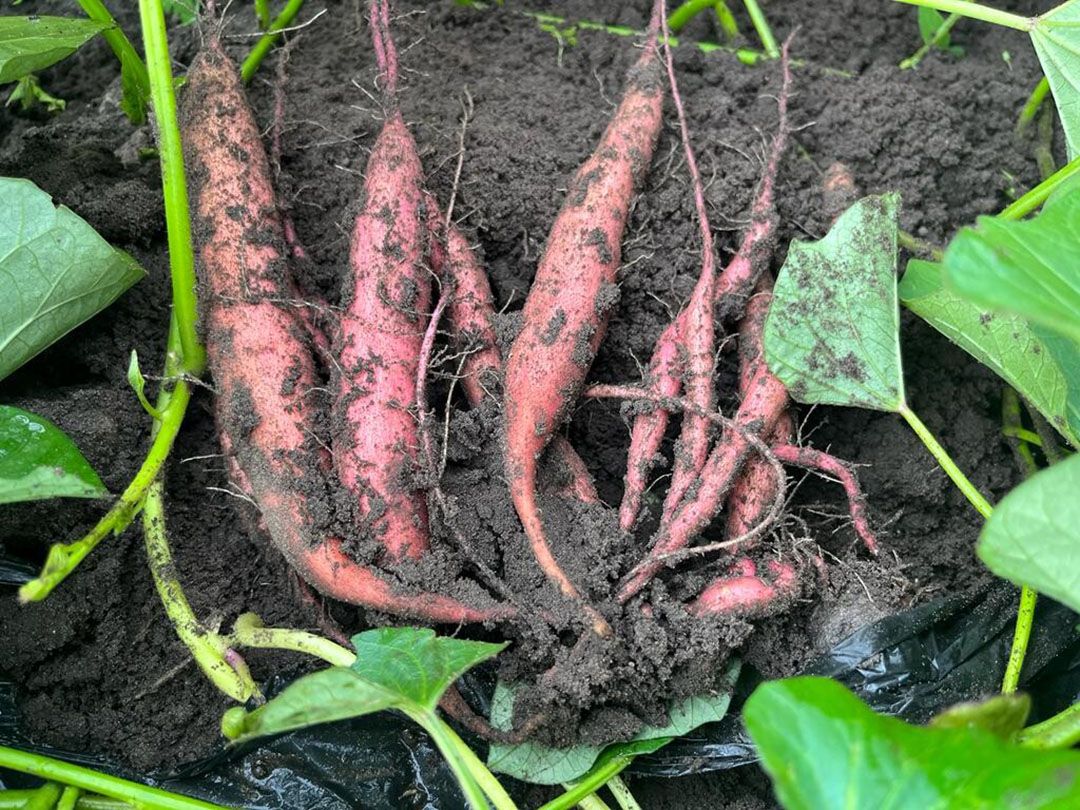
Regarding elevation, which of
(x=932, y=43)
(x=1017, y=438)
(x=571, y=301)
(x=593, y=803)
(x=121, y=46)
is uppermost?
(x=932, y=43)

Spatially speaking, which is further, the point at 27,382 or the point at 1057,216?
the point at 27,382

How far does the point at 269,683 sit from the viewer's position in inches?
49.6

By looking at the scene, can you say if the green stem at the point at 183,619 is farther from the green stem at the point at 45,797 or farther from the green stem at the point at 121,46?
the green stem at the point at 121,46

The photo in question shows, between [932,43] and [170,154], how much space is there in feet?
4.63

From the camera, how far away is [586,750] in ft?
3.86

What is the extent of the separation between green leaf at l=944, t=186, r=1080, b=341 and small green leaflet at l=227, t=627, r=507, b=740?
23.8 inches

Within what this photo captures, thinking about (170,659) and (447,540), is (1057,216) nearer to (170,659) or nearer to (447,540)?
(447,540)

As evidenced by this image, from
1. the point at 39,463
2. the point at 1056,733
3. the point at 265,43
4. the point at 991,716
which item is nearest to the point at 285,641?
the point at 39,463

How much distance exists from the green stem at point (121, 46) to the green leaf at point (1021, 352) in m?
1.27

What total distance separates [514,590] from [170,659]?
478 millimetres

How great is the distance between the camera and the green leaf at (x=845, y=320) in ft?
4.29

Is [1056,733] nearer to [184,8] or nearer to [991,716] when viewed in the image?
[991,716]

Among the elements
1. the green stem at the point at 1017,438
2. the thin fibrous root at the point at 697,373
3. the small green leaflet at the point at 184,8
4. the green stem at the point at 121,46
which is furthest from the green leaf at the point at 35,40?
the green stem at the point at 1017,438

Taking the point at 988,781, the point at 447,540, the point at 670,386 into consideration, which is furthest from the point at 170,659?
the point at 988,781
